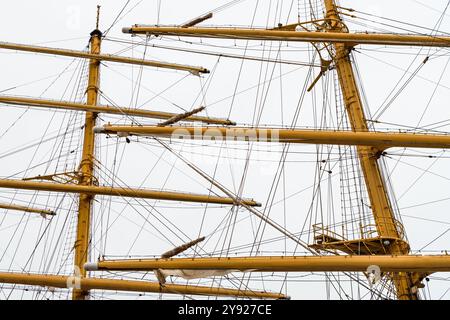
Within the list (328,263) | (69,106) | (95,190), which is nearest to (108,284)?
(95,190)

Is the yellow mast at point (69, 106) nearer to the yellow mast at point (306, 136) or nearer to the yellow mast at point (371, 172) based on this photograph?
the yellow mast at point (371, 172)

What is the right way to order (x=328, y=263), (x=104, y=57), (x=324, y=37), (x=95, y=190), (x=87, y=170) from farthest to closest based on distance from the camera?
(x=104, y=57), (x=87, y=170), (x=95, y=190), (x=324, y=37), (x=328, y=263)

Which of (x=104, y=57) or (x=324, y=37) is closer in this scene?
(x=324, y=37)

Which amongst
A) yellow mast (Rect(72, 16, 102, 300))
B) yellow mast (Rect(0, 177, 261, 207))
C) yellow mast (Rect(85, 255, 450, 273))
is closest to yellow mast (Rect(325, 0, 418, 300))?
yellow mast (Rect(85, 255, 450, 273))

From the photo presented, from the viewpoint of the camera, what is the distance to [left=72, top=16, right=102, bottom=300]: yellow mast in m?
19.6

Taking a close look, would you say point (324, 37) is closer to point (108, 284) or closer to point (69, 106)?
point (108, 284)

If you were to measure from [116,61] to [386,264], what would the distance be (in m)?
15.5

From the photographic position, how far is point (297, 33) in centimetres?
Result: 1580

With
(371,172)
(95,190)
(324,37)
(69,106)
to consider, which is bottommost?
(371,172)

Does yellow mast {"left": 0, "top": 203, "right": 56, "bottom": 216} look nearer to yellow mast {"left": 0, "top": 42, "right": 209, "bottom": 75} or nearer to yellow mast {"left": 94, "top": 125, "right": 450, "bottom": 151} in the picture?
yellow mast {"left": 0, "top": 42, "right": 209, "bottom": 75}

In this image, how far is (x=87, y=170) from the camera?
21.9 metres

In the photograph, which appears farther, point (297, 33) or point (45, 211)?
point (45, 211)
